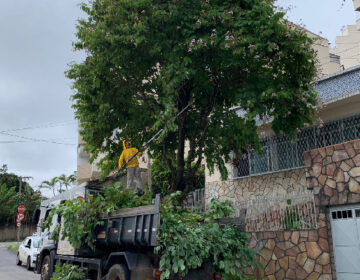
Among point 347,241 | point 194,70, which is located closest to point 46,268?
point 194,70

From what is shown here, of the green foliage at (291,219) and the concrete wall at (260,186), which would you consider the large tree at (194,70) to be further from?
the concrete wall at (260,186)

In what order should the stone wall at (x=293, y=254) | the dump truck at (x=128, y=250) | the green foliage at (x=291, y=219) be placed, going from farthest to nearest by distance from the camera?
the green foliage at (x=291, y=219) < the stone wall at (x=293, y=254) < the dump truck at (x=128, y=250)

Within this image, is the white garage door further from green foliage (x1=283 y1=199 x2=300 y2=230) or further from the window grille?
the window grille

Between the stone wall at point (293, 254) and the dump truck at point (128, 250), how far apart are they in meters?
3.39

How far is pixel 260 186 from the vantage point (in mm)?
15234

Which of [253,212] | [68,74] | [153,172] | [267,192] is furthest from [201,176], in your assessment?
[68,74]

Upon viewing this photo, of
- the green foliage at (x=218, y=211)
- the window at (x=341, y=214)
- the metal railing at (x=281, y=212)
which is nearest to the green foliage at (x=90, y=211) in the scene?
the green foliage at (x=218, y=211)

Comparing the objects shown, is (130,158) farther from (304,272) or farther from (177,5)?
(304,272)

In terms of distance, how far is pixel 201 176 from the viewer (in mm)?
21719

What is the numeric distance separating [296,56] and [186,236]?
6.02 metres

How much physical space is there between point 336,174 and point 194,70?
4.52 m

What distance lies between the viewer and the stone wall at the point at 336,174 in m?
9.66

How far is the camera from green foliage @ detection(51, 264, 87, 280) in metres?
9.28

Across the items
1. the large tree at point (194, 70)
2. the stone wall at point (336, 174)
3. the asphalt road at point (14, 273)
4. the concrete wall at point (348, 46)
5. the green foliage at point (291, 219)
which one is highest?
the concrete wall at point (348, 46)
